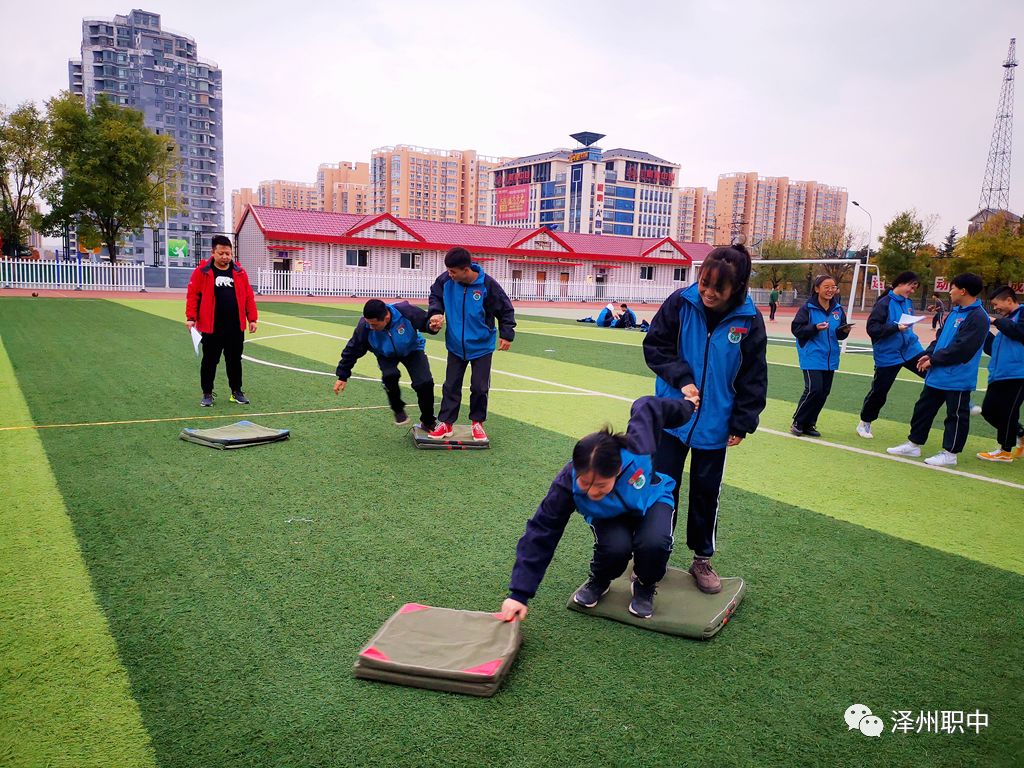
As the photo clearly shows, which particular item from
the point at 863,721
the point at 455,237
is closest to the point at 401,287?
the point at 455,237

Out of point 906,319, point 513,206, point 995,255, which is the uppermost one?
point 513,206

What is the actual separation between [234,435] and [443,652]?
435 centimetres

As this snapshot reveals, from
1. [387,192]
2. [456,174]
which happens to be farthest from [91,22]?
[456,174]

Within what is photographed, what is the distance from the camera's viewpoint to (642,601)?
3602mm

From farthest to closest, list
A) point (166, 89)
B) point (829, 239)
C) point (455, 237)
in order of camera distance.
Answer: point (166, 89) → point (829, 239) → point (455, 237)

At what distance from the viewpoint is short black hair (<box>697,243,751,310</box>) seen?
344 cm

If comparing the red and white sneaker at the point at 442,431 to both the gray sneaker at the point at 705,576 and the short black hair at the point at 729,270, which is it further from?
the short black hair at the point at 729,270

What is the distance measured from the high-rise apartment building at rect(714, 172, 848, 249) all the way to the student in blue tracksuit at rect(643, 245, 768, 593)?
556 ft

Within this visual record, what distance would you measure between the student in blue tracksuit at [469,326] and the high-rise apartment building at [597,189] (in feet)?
426

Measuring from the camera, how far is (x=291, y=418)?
7895 millimetres

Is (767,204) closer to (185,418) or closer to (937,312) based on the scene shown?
(937,312)

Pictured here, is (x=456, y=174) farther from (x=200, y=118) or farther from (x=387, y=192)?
(x=200, y=118)

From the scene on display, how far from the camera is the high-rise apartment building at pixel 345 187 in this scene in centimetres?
17362

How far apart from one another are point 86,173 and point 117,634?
3993 centimetres
